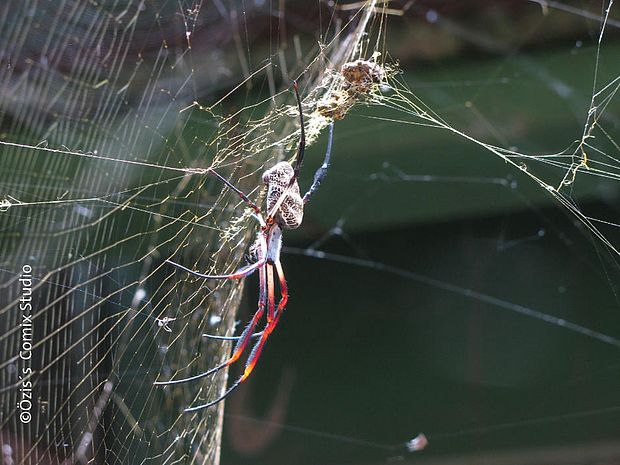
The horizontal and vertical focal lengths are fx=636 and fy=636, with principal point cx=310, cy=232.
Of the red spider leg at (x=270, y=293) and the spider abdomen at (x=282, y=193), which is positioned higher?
the spider abdomen at (x=282, y=193)

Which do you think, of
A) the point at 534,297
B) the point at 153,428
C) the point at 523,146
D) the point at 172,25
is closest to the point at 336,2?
the point at 172,25

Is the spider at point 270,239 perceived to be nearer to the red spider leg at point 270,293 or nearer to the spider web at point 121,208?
the red spider leg at point 270,293

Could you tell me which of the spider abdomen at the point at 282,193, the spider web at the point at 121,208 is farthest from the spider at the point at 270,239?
the spider web at the point at 121,208

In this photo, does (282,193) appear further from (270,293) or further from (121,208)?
(121,208)

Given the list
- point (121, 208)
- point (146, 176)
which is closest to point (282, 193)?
point (121, 208)

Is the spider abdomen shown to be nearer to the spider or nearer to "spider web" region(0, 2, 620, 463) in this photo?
the spider

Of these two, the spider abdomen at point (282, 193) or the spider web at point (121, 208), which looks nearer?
the spider abdomen at point (282, 193)
